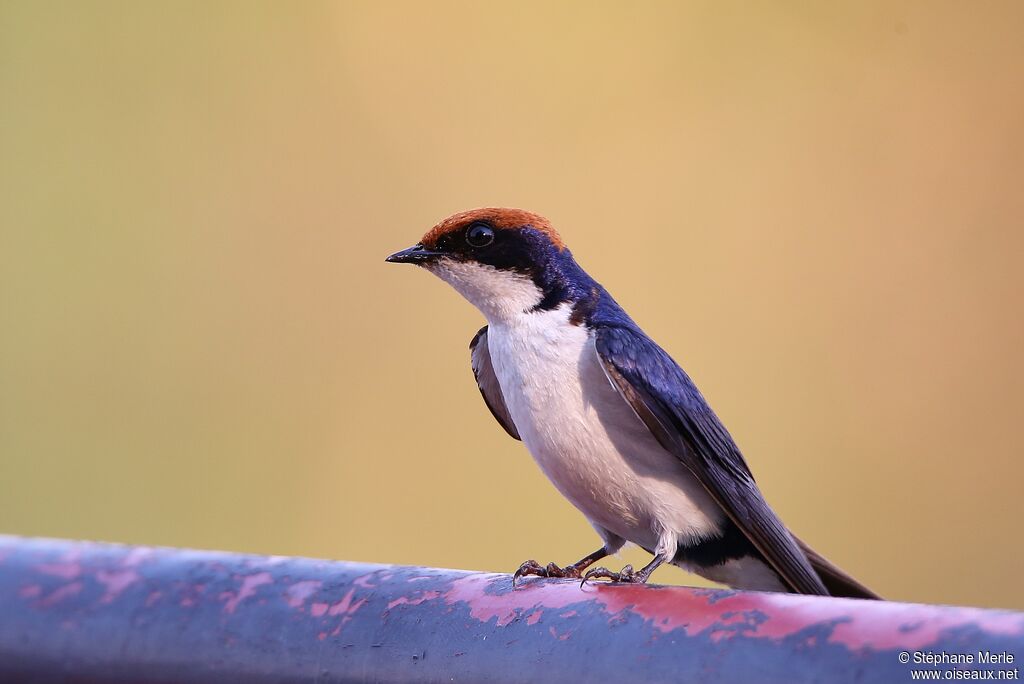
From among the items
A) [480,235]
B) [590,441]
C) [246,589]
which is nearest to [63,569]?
[246,589]

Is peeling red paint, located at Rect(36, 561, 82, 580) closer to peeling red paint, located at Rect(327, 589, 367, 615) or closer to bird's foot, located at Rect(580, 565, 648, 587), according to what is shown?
peeling red paint, located at Rect(327, 589, 367, 615)

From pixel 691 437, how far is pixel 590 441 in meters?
0.14

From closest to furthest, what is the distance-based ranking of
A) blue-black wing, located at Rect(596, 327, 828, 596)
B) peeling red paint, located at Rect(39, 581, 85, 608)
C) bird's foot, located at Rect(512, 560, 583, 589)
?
peeling red paint, located at Rect(39, 581, 85, 608) < bird's foot, located at Rect(512, 560, 583, 589) < blue-black wing, located at Rect(596, 327, 828, 596)

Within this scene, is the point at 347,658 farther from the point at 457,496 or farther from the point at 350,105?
the point at 350,105

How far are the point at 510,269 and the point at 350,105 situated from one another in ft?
7.97

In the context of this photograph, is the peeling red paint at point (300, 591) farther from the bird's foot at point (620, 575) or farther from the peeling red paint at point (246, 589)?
the bird's foot at point (620, 575)

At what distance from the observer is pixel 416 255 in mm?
1983

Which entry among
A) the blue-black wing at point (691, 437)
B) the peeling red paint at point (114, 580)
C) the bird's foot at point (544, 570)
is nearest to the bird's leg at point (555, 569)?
the bird's foot at point (544, 570)

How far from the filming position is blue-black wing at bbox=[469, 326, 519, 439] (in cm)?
207

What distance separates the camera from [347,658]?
3.76 ft

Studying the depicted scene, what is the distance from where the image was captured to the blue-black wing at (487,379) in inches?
81.4

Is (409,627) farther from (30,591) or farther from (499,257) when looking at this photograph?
(499,257)

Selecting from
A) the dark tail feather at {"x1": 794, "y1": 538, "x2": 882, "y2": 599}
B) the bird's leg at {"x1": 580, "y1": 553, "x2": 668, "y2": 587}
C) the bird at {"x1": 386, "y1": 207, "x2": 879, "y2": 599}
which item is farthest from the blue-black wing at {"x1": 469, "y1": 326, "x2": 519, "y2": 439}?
the dark tail feather at {"x1": 794, "y1": 538, "x2": 882, "y2": 599}

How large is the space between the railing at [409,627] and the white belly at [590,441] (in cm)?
57
